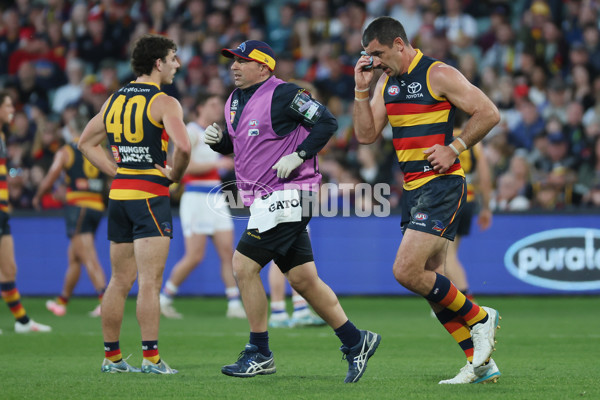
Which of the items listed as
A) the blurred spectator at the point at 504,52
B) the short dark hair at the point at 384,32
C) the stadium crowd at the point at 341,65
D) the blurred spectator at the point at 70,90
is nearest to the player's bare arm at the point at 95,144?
the short dark hair at the point at 384,32

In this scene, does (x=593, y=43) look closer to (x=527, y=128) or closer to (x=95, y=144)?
(x=527, y=128)

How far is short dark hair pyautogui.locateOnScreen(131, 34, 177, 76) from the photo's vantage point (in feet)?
23.6

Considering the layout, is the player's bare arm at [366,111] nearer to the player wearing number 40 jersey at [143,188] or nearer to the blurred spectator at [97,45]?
the player wearing number 40 jersey at [143,188]

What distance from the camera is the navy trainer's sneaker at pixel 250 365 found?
21.9ft

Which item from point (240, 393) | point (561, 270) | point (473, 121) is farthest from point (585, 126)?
point (240, 393)

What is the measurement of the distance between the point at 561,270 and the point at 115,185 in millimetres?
8329

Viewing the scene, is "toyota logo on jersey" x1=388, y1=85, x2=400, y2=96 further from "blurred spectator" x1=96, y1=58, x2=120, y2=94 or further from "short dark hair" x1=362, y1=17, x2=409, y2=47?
"blurred spectator" x1=96, y1=58, x2=120, y2=94

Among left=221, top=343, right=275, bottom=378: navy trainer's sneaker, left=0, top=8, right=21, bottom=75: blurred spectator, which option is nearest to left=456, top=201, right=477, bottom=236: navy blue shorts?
left=221, top=343, right=275, bottom=378: navy trainer's sneaker

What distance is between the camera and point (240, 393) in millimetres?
6016

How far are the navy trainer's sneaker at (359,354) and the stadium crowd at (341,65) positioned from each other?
7542mm

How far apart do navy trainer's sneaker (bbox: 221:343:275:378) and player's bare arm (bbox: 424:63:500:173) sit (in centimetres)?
190

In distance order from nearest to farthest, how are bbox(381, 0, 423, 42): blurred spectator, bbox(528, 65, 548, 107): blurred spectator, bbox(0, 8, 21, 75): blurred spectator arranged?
bbox(528, 65, 548, 107): blurred spectator
bbox(381, 0, 423, 42): blurred spectator
bbox(0, 8, 21, 75): blurred spectator

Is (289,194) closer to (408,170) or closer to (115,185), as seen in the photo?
(408,170)

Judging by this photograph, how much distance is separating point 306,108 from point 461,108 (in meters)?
1.13
